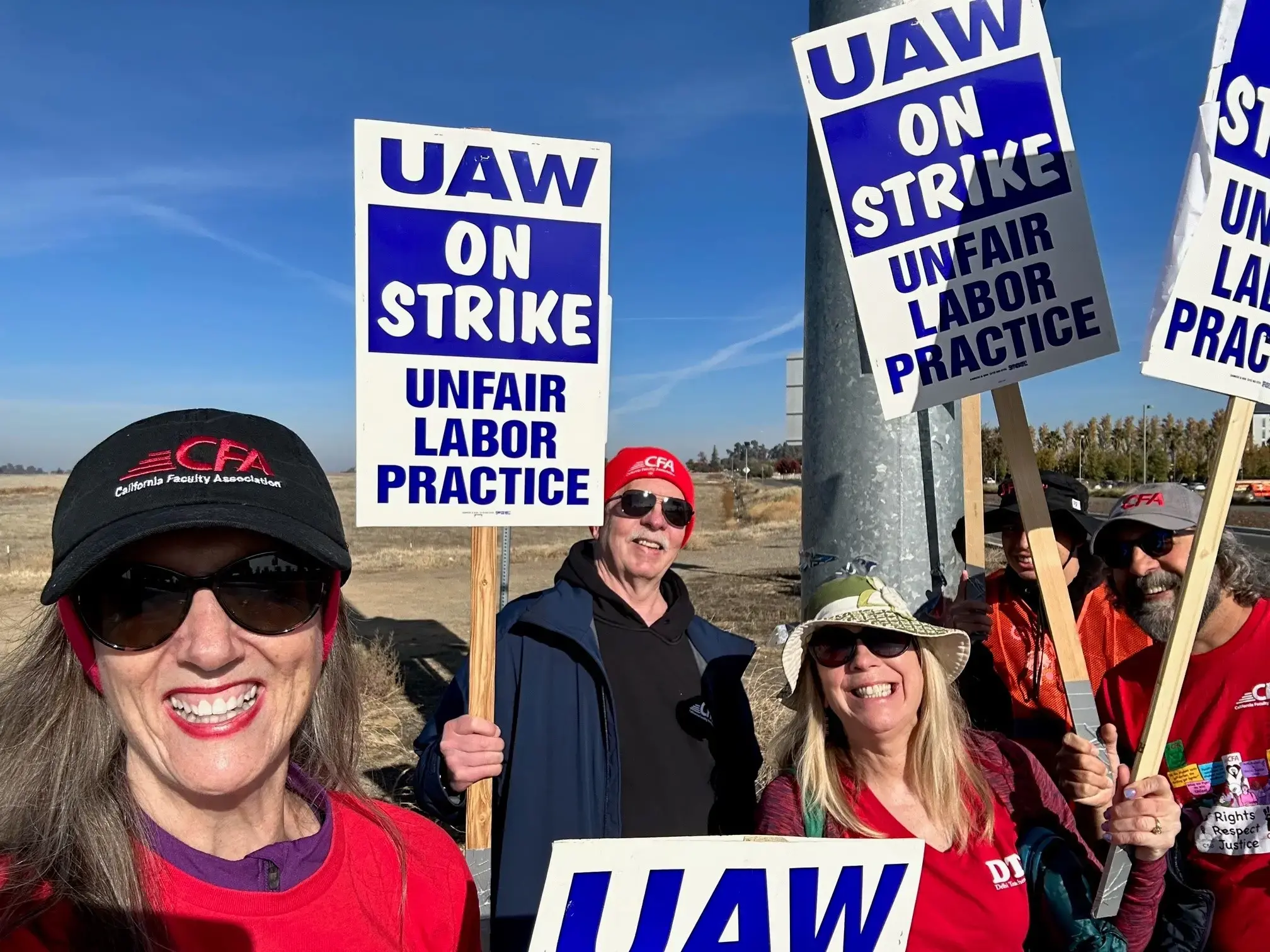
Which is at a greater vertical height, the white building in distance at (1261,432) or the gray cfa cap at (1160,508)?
the white building in distance at (1261,432)

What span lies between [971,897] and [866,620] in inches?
26.1

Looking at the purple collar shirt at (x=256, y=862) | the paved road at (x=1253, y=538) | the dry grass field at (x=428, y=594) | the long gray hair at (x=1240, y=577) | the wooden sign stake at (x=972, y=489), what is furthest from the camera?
the paved road at (x=1253, y=538)

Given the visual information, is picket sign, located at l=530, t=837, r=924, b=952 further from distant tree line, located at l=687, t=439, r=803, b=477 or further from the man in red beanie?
distant tree line, located at l=687, t=439, r=803, b=477

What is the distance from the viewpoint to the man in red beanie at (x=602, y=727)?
99.1 inches

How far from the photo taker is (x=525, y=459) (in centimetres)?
238

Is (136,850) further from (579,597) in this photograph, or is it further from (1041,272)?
(1041,272)

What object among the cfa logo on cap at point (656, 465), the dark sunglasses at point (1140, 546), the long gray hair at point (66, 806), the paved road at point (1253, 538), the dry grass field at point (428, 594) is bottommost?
the dry grass field at point (428, 594)

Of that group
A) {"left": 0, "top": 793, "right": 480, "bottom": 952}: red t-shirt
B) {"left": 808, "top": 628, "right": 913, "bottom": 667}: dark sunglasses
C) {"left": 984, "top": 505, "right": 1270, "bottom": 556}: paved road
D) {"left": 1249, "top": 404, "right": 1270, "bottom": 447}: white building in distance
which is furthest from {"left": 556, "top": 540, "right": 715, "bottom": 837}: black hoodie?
{"left": 1249, "top": 404, "right": 1270, "bottom": 447}: white building in distance

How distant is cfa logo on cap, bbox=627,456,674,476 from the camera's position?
3.12m

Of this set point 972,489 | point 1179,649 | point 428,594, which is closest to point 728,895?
point 1179,649

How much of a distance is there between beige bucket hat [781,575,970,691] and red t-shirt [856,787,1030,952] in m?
0.43

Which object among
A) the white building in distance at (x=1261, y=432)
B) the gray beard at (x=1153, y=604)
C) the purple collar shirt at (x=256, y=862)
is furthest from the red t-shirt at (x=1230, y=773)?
the white building in distance at (x=1261, y=432)

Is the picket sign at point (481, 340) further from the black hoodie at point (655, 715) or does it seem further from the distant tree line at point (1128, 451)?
the distant tree line at point (1128, 451)

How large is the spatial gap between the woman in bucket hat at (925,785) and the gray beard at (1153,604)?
2.22 ft
